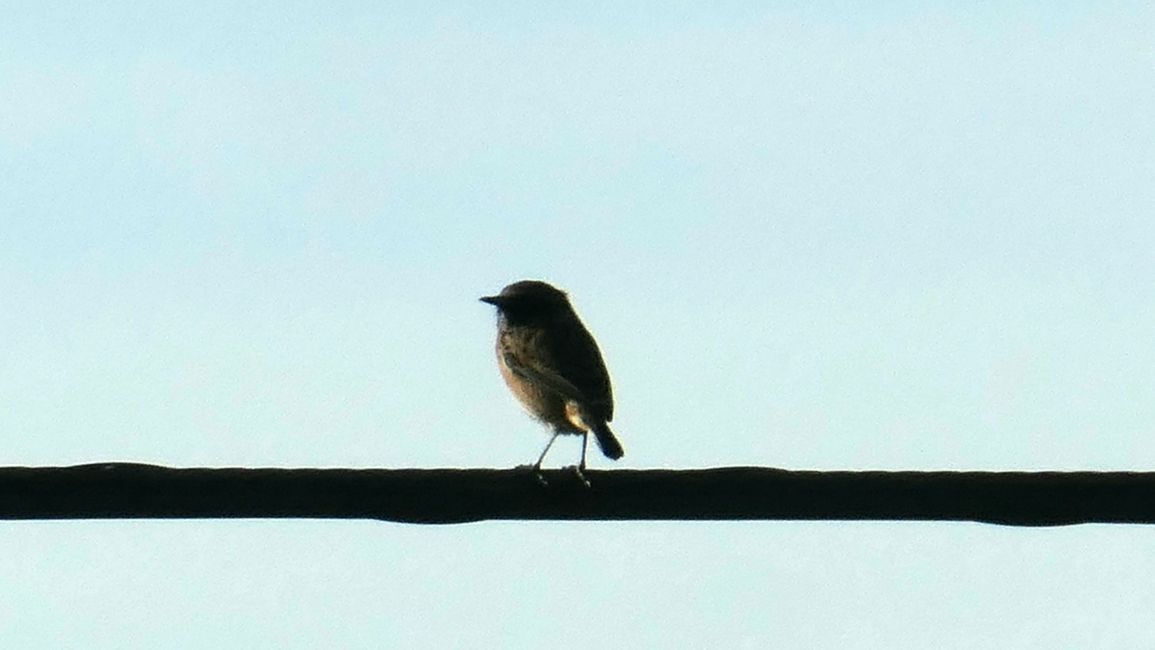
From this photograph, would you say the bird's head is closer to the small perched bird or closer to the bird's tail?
the small perched bird

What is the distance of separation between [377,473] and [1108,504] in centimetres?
210

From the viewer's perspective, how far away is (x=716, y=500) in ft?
20.0

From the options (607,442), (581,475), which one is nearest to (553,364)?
(607,442)

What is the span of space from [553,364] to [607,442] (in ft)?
3.80

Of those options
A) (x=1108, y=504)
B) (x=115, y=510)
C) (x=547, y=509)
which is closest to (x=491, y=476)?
(x=547, y=509)

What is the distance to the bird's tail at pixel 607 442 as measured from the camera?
492 inches

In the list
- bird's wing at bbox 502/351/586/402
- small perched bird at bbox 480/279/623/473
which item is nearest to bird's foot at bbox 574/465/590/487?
small perched bird at bbox 480/279/623/473

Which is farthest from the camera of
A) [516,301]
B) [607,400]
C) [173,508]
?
[516,301]

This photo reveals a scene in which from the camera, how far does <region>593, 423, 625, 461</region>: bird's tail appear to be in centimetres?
1248

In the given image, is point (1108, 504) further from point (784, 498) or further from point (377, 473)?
point (377, 473)

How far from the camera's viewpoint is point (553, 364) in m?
13.5

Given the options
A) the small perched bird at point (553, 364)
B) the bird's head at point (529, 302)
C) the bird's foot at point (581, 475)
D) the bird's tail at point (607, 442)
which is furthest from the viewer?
the bird's head at point (529, 302)

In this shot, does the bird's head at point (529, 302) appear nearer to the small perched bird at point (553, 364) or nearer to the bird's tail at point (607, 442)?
the small perched bird at point (553, 364)

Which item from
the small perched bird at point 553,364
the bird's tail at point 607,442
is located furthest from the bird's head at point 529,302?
the bird's tail at point 607,442
